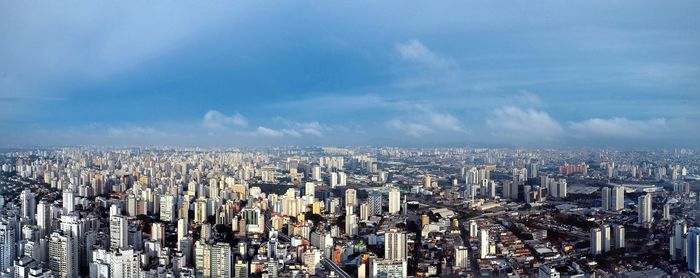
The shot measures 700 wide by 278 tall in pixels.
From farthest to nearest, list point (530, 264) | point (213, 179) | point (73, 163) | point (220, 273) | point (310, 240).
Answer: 1. point (213, 179)
2. point (73, 163)
3. point (310, 240)
4. point (220, 273)
5. point (530, 264)

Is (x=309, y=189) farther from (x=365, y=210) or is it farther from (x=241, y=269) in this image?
(x=241, y=269)

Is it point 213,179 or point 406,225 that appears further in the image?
point 213,179

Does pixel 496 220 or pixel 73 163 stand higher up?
pixel 73 163

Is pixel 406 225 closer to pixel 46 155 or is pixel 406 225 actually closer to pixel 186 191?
pixel 186 191

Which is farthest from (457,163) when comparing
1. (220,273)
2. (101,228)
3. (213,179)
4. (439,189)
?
(101,228)

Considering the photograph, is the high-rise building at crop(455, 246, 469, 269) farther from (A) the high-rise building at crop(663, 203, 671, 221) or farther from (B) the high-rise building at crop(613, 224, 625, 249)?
(A) the high-rise building at crop(663, 203, 671, 221)

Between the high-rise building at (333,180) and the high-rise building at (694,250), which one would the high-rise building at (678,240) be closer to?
the high-rise building at (694,250)
